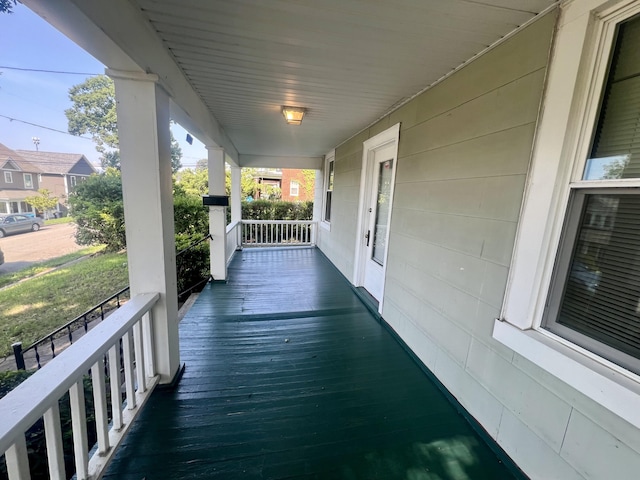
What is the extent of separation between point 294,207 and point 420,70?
7.85 m

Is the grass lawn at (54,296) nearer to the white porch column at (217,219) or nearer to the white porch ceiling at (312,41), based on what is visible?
the white porch column at (217,219)

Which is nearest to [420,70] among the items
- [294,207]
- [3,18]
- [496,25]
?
[496,25]

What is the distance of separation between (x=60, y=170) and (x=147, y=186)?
1.99 meters

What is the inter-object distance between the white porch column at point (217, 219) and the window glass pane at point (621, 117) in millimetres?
3883

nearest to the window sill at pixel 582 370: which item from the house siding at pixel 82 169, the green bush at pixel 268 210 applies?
the house siding at pixel 82 169

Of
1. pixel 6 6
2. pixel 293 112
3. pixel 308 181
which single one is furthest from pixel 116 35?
pixel 308 181

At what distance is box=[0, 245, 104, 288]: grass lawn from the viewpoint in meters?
1.76

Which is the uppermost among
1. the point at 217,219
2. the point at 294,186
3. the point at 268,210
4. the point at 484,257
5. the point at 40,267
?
the point at 294,186

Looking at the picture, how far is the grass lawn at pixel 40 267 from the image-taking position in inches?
69.1

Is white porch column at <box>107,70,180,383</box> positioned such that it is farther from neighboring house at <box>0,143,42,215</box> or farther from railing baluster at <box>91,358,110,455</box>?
neighboring house at <box>0,143,42,215</box>

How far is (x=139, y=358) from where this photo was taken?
5.57 feet

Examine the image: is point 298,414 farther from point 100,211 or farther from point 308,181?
point 308,181

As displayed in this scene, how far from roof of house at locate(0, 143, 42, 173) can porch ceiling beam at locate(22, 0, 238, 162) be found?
100cm

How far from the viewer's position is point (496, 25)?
1390 millimetres
